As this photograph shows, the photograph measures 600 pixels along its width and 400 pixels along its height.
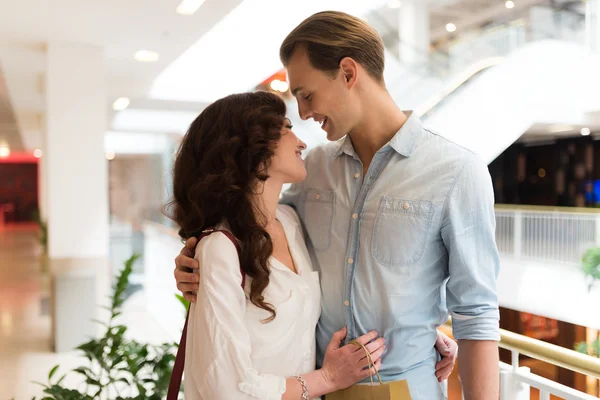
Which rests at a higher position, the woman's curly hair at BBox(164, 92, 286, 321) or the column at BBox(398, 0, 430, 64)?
the column at BBox(398, 0, 430, 64)

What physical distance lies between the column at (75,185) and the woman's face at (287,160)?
4151mm

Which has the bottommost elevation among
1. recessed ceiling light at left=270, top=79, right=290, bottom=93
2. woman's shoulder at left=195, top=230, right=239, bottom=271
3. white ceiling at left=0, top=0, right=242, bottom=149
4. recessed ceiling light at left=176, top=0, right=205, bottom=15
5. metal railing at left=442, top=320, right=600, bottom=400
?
metal railing at left=442, top=320, right=600, bottom=400

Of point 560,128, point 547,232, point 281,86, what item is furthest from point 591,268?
point 281,86

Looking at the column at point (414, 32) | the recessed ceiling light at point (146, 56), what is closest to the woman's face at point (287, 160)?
the recessed ceiling light at point (146, 56)

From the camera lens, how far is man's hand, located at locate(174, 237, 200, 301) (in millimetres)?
1169

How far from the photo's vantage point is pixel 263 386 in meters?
1.10

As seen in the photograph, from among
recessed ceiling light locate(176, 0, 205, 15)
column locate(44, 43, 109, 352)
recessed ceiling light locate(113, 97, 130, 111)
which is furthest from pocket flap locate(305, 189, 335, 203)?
recessed ceiling light locate(113, 97, 130, 111)

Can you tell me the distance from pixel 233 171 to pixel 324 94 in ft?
1.04

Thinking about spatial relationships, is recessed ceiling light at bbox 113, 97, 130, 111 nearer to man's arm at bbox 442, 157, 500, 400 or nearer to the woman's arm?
the woman's arm

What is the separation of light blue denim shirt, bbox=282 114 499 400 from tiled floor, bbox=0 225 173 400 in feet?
10.7

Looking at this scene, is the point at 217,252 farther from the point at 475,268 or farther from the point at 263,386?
the point at 475,268

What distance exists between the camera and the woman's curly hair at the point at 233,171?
3.89ft

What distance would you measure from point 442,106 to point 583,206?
2905 millimetres

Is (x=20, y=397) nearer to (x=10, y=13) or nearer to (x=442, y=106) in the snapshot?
(x=10, y=13)
